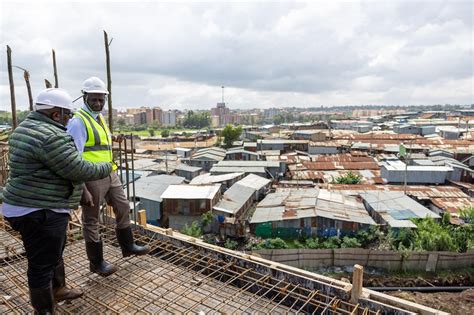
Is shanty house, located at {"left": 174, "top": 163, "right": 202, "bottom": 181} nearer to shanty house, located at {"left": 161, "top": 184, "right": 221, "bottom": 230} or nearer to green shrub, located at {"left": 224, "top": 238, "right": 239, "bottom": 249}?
shanty house, located at {"left": 161, "top": 184, "right": 221, "bottom": 230}

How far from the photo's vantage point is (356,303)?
2975 millimetres

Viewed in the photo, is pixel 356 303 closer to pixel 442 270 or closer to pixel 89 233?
pixel 89 233

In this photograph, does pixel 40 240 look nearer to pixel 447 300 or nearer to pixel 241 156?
pixel 447 300

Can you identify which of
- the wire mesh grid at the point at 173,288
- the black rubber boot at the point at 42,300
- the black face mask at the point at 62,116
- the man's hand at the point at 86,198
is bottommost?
the wire mesh grid at the point at 173,288

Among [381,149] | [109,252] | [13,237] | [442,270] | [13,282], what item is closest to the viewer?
[13,282]

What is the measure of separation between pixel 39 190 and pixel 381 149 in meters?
32.7

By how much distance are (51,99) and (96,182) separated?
957 millimetres

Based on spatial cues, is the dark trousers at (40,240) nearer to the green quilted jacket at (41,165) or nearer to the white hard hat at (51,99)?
the green quilted jacket at (41,165)

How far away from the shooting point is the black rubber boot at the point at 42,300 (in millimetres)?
2375

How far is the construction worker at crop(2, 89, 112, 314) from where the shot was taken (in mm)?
2197

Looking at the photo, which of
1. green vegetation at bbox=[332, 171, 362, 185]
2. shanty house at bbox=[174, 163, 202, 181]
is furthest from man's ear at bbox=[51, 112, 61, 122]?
shanty house at bbox=[174, 163, 202, 181]

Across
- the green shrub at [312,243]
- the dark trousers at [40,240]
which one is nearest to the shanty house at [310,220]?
the green shrub at [312,243]

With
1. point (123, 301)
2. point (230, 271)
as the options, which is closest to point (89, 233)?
point (123, 301)

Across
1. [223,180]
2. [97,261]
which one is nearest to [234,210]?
[223,180]
